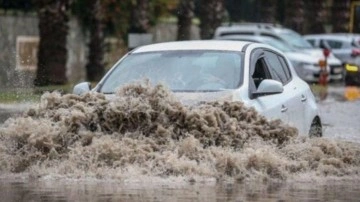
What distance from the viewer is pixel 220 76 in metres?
13.2

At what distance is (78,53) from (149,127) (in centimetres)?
2751

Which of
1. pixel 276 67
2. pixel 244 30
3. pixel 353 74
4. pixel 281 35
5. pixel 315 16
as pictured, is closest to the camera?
pixel 276 67

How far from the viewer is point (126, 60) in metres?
13.9

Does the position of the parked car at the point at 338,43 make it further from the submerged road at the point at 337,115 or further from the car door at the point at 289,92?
the car door at the point at 289,92

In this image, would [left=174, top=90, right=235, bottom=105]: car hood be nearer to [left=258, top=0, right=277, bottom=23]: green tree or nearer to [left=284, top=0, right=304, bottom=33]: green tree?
[left=284, top=0, right=304, bottom=33]: green tree

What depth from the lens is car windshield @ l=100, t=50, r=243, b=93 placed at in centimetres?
1307

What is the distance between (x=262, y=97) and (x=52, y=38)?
17670 millimetres

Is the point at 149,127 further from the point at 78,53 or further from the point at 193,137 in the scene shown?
the point at 78,53

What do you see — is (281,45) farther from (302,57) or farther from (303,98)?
(303,98)

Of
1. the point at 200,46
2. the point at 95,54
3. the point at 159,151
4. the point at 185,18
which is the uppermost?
the point at 185,18

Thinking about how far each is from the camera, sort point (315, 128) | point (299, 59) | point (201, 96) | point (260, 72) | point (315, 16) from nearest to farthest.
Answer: point (201, 96) → point (260, 72) → point (315, 128) → point (299, 59) → point (315, 16)

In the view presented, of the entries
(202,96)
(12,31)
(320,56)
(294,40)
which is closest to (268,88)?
(202,96)

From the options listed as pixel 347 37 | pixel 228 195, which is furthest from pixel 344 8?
pixel 228 195

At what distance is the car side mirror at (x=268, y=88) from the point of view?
13.0 metres
